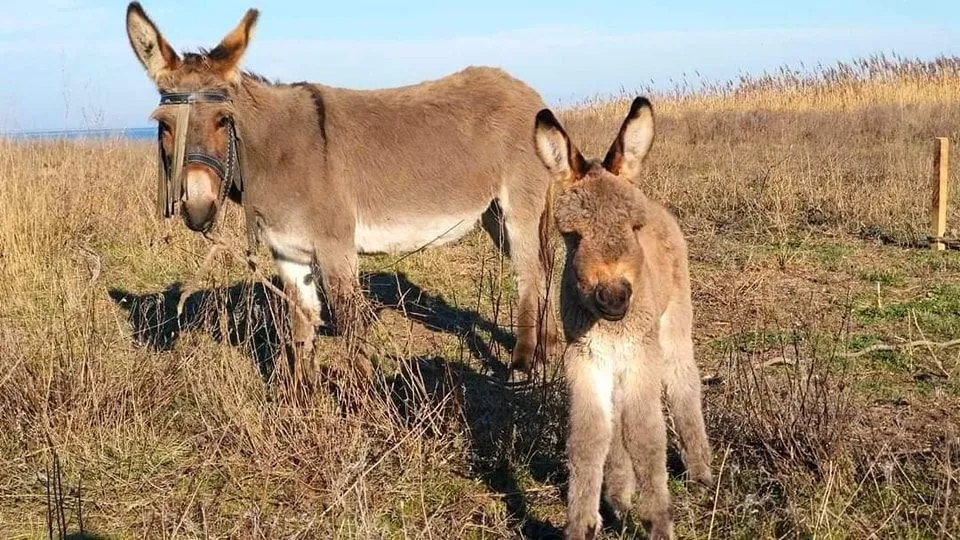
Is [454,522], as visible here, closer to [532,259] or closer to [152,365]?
[152,365]

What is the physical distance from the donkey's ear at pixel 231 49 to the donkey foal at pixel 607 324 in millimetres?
2727

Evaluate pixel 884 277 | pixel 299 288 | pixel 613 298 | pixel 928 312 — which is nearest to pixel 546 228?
pixel 299 288

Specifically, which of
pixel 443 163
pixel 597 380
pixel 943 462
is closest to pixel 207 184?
pixel 443 163

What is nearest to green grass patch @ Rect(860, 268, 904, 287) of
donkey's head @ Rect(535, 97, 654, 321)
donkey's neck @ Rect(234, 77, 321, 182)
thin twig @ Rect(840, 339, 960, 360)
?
thin twig @ Rect(840, 339, 960, 360)

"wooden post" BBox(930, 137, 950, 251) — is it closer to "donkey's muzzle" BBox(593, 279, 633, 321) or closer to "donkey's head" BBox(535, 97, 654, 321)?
"donkey's head" BBox(535, 97, 654, 321)

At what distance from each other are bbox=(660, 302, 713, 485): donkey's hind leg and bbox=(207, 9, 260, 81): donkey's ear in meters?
3.00

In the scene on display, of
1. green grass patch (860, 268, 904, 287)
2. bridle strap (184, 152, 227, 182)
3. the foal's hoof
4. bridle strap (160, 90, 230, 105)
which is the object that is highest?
bridle strap (160, 90, 230, 105)

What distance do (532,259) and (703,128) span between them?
45.2 feet

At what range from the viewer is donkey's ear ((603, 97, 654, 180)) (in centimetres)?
323

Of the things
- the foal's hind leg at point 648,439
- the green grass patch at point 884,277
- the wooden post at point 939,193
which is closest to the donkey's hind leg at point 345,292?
the foal's hind leg at point 648,439

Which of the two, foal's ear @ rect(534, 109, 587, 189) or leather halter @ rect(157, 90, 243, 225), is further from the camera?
leather halter @ rect(157, 90, 243, 225)

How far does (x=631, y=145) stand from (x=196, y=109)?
2782mm

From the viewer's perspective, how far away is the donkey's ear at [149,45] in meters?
5.01

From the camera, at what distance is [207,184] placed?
16.1ft
